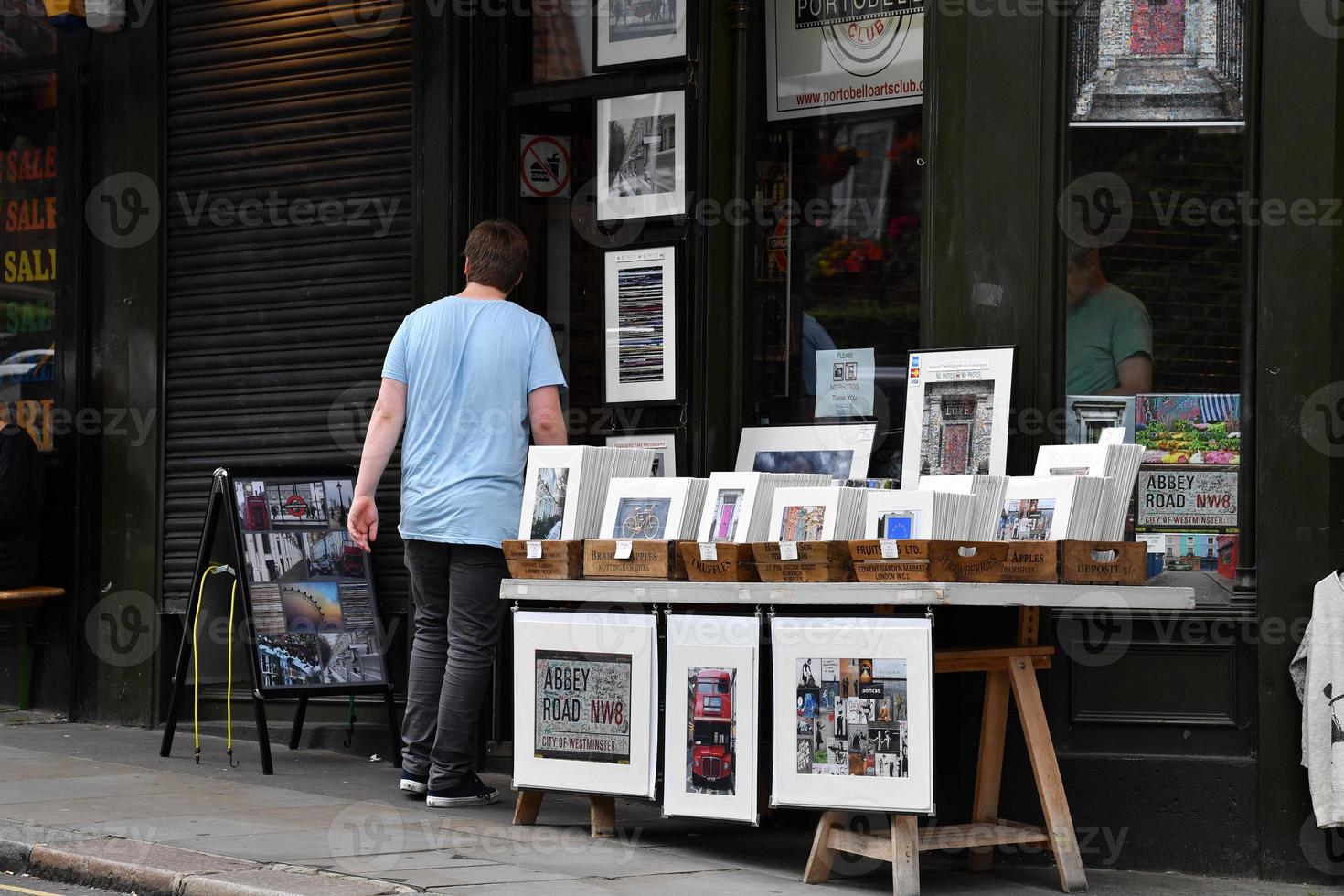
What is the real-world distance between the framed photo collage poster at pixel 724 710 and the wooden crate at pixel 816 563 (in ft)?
0.49

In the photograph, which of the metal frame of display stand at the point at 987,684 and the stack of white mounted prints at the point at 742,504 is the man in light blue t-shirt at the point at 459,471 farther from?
the stack of white mounted prints at the point at 742,504

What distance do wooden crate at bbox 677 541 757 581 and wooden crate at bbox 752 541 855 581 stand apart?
12cm

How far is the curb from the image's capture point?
531cm

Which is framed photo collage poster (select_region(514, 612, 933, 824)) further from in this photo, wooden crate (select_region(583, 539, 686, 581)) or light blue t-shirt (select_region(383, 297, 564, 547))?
light blue t-shirt (select_region(383, 297, 564, 547))

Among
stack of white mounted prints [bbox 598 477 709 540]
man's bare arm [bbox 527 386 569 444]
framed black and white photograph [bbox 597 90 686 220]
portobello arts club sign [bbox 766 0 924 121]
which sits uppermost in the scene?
portobello arts club sign [bbox 766 0 924 121]

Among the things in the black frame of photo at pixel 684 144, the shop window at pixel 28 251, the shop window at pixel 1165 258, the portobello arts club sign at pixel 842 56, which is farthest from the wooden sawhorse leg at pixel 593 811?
the shop window at pixel 28 251

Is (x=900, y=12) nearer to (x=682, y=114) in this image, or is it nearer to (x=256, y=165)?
(x=682, y=114)

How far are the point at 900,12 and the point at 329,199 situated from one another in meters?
3.18

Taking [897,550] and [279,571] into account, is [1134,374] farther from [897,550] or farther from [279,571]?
Answer: [279,571]

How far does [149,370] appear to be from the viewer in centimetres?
957

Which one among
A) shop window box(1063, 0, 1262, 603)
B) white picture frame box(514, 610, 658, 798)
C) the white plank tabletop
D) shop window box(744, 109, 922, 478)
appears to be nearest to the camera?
the white plank tabletop

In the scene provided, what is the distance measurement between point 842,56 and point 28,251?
16.8 ft

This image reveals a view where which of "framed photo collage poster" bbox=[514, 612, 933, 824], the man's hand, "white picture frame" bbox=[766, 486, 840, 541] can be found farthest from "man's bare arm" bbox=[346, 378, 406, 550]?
"white picture frame" bbox=[766, 486, 840, 541]

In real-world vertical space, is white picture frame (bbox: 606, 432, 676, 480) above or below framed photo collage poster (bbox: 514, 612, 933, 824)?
above
